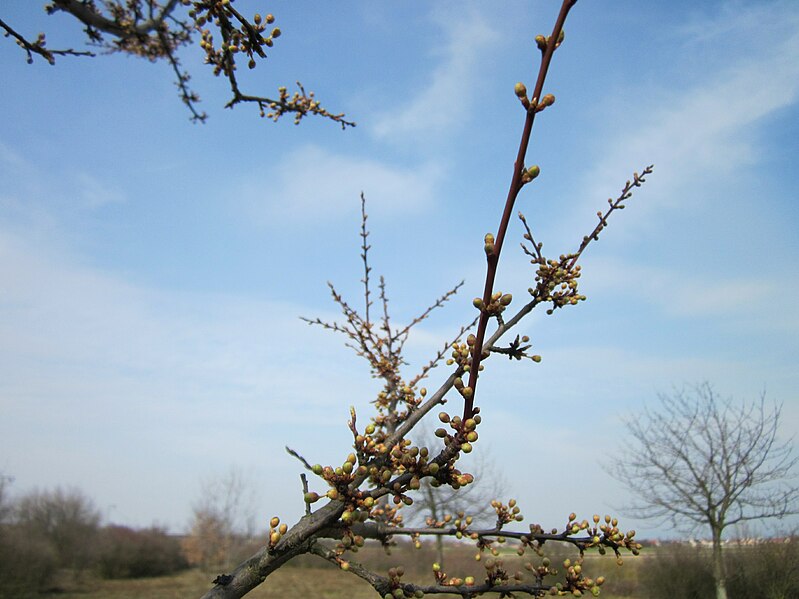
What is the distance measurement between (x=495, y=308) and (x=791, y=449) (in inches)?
613

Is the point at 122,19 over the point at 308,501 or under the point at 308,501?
over

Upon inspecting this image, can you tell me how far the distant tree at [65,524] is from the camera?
1226 inches

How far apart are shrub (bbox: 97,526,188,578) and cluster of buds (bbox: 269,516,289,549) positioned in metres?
38.7

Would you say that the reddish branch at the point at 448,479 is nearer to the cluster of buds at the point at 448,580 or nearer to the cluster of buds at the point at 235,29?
the cluster of buds at the point at 448,580

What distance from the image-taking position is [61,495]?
32.7 m

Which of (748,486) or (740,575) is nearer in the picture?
(748,486)

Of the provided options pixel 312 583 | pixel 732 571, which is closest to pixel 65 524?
pixel 312 583

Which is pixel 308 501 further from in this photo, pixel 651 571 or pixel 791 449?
pixel 651 571

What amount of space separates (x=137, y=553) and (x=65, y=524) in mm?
4877

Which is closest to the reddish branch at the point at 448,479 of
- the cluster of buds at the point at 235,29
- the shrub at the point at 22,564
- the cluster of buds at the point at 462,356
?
the cluster of buds at the point at 462,356

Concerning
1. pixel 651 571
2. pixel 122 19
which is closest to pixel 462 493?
pixel 651 571

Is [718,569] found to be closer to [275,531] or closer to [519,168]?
[275,531]

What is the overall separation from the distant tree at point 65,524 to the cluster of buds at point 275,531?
122 ft

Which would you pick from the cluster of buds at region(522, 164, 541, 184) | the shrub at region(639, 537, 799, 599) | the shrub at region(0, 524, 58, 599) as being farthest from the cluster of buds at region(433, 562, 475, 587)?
the shrub at region(0, 524, 58, 599)
